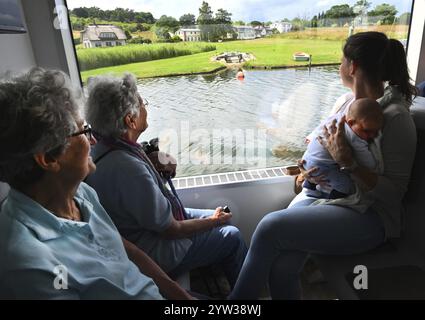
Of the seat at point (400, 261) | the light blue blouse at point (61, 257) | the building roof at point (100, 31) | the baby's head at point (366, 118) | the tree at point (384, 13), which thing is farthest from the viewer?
the tree at point (384, 13)

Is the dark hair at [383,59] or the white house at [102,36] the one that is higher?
the white house at [102,36]

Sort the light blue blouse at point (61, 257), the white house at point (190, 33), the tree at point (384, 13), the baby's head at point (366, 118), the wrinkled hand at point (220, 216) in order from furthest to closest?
the tree at point (384, 13)
the white house at point (190, 33)
the wrinkled hand at point (220, 216)
the baby's head at point (366, 118)
the light blue blouse at point (61, 257)

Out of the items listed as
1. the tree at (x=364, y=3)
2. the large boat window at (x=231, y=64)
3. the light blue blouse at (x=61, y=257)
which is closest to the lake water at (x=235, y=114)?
the large boat window at (x=231, y=64)

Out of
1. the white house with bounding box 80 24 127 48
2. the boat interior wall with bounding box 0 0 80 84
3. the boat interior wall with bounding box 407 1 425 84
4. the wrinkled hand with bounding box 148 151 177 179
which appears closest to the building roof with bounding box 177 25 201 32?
the white house with bounding box 80 24 127 48

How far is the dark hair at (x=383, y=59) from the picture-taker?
1.32 meters

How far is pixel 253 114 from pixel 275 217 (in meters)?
0.81

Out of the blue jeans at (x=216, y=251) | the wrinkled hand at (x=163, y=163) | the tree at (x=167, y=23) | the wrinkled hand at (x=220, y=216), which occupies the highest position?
the tree at (x=167, y=23)

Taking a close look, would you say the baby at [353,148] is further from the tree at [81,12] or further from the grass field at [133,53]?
the tree at [81,12]

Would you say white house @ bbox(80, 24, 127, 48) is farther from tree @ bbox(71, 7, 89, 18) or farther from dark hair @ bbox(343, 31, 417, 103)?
dark hair @ bbox(343, 31, 417, 103)

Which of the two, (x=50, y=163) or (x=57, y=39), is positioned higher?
(x=57, y=39)

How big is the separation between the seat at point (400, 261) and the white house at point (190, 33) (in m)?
1.15

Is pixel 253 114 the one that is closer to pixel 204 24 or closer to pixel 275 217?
pixel 204 24
